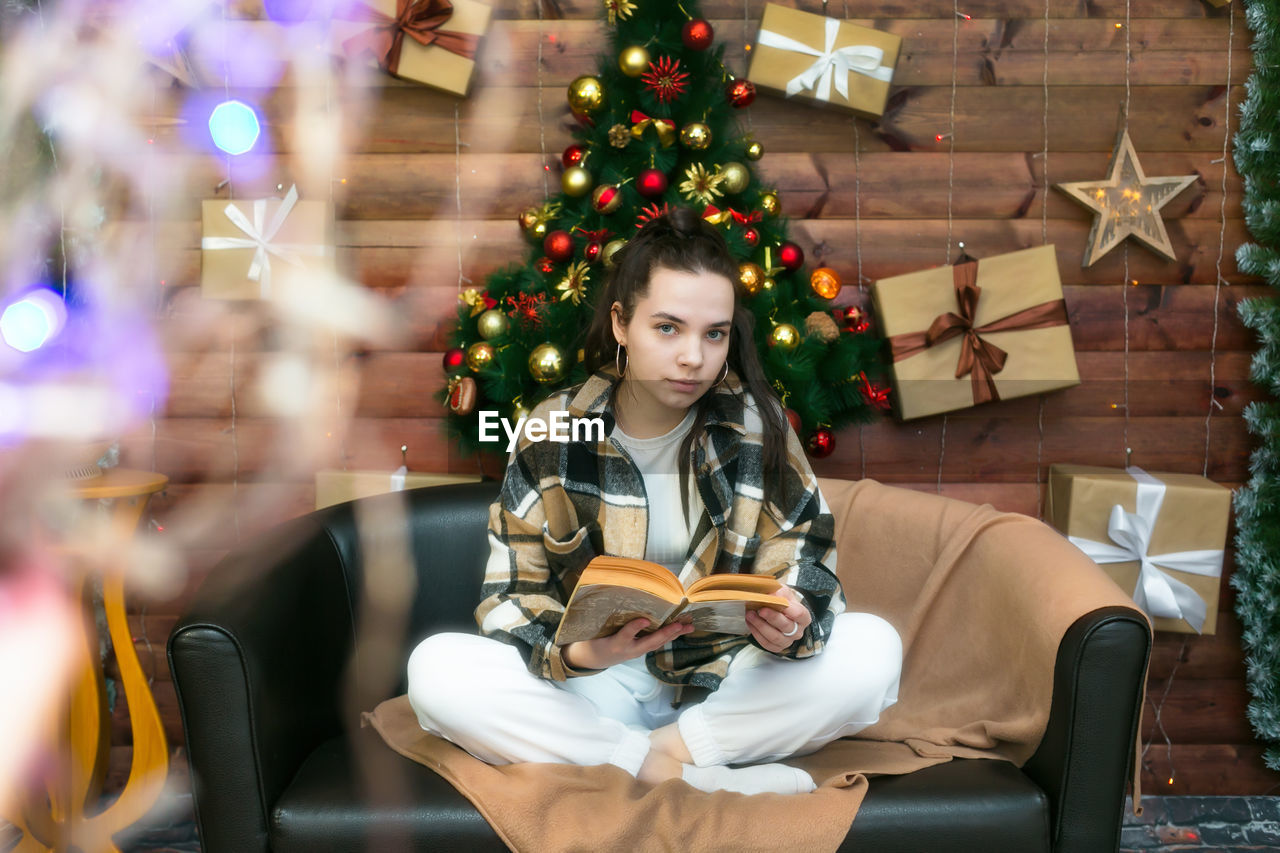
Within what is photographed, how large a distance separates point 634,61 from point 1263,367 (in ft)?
3.22

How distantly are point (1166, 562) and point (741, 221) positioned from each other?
0.73m

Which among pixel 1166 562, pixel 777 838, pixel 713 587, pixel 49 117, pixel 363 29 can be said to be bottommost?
pixel 777 838

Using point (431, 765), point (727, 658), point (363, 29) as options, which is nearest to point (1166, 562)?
point (727, 658)

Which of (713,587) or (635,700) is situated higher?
(713,587)

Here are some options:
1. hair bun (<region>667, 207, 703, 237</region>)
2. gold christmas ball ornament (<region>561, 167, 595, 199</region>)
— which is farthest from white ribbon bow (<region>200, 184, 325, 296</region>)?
hair bun (<region>667, 207, 703, 237</region>)

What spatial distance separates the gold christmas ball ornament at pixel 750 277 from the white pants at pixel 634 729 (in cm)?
42

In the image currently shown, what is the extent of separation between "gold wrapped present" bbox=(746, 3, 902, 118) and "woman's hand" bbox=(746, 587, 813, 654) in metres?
0.78

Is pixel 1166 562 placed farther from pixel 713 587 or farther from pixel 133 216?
pixel 133 216

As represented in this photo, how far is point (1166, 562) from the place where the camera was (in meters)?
1.24

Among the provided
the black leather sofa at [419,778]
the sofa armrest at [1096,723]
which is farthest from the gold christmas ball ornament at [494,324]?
the sofa armrest at [1096,723]

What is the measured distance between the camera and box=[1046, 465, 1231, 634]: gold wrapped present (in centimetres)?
123

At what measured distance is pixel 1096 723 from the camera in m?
0.80

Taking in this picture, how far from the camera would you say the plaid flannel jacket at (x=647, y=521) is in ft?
3.08

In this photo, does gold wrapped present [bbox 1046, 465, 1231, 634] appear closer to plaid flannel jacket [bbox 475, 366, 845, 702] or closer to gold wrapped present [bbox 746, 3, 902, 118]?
plaid flannel jacket [bbox 475, 366, 845, 702]
